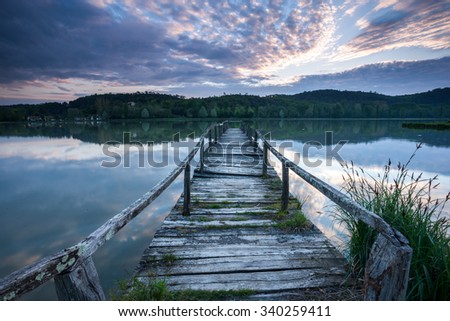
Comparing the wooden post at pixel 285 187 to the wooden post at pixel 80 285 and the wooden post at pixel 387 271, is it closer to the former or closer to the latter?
the wooden post at pixel 387 271

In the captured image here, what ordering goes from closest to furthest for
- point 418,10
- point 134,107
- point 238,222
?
point 238,222
point 418,10
point 134,107

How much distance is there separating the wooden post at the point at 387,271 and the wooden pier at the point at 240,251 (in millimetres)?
1009

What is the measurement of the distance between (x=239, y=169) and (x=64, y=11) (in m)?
7.43

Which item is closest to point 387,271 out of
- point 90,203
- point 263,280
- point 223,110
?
point 263,280

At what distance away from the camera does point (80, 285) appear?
1.43m

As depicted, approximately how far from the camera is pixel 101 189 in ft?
34.2

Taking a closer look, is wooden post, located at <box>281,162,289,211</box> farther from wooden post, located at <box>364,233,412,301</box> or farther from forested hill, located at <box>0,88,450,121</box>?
forested hill, located at <box>0,88,450,121</box>

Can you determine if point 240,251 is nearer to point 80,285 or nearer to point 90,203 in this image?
point 80,285

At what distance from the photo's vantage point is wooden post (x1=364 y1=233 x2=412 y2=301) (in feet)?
4.89

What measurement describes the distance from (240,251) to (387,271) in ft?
6.60

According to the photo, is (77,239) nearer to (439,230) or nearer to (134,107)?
(439,230)
